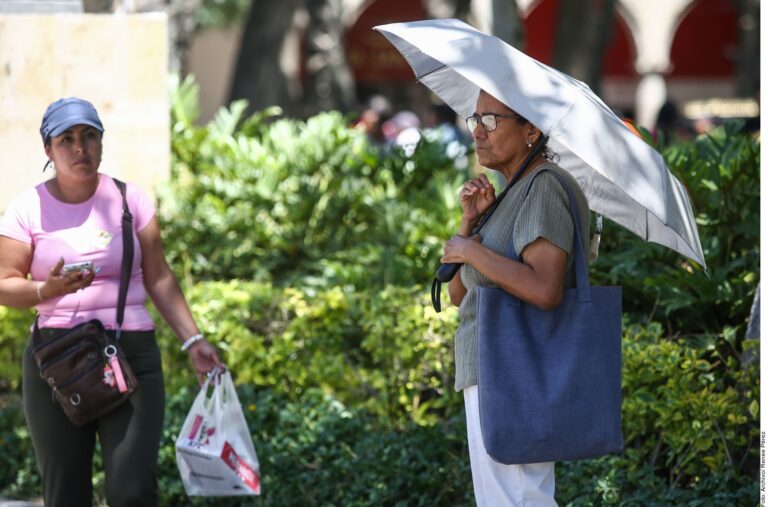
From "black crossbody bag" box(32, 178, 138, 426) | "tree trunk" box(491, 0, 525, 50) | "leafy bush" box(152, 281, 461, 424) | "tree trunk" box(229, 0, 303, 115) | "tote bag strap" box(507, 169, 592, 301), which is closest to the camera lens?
"tote bag strap" box(507, 169, 592, 301)

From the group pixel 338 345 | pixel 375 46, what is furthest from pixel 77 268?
pixel 375 46

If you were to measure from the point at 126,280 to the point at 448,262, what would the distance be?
1317mm

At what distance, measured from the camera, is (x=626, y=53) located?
33844 millimetres

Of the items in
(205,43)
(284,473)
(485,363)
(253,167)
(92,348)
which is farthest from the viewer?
(205,43)

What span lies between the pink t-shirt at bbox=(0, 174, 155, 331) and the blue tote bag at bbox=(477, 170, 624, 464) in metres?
1.52

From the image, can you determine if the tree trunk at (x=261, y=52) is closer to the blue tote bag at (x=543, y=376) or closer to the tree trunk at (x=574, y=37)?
the tree trunk at (x=574, y=37)

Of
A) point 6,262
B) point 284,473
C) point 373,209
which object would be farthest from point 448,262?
point 373,209

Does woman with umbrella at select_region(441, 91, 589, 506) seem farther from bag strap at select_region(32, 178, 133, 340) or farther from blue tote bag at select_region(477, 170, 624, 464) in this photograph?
bag strap at select_region(32, 178, 133, 340)

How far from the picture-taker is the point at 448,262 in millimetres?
3574

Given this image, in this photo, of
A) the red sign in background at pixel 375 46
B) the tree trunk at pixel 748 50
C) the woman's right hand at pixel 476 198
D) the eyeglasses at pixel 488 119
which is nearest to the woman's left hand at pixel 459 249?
the woman's right hand at pixel 476 198

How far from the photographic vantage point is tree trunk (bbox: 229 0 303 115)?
19.1 metres

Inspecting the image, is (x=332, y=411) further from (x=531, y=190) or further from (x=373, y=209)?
(x=531, y=190)

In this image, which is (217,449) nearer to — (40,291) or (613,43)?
(40,291)

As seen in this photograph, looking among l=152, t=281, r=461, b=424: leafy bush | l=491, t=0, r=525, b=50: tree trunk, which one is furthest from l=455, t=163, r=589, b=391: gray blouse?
l=491, t=0, r=525, b=50: tree trunk
